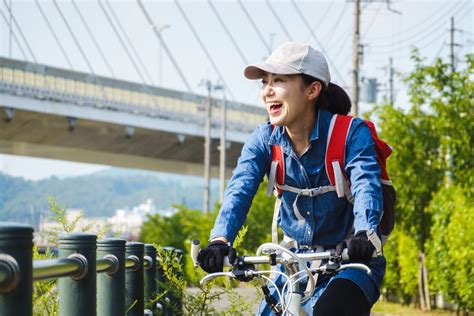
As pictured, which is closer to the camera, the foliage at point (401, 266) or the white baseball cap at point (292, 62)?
the white baseball cap at point (292, 62)

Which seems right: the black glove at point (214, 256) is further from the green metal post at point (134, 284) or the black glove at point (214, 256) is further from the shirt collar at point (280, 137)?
the green metal post at point (134, 284)

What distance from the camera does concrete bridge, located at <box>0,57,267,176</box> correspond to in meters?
50.2

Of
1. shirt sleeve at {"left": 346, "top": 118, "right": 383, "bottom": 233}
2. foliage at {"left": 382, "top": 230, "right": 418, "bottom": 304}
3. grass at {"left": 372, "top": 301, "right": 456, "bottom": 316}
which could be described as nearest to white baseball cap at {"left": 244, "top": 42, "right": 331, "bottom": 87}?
shirt sleeve at {"left": 346, "top": 118, "right": 383, "bottom": 233}

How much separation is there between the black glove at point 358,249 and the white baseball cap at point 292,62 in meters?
0.81

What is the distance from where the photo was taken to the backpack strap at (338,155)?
4.30 meters

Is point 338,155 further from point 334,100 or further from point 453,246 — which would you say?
point 453,246

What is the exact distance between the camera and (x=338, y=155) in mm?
4352

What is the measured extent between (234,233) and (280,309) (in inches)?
14.1

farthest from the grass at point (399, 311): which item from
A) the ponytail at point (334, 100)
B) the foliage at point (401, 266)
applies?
the ponytail at point (334, 100)

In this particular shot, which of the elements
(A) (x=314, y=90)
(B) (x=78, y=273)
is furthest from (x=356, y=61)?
(B) (x=78, y=273)

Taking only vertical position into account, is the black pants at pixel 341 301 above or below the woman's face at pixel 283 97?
below

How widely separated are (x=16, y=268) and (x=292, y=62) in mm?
1583

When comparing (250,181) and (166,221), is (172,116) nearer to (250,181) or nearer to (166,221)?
(166,221)

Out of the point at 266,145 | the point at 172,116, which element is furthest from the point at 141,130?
the point at 266,145
